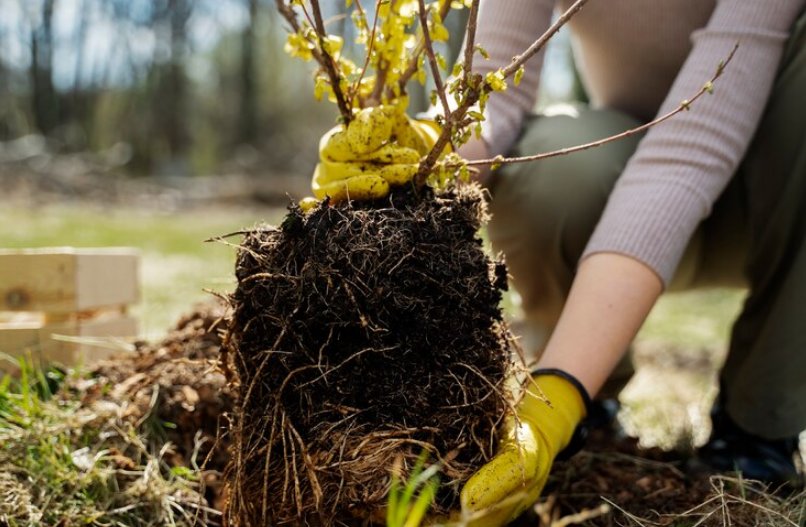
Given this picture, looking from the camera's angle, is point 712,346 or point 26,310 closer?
point 26,310

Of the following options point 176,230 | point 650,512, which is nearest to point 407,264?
point 650,512

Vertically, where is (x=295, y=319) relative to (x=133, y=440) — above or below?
above

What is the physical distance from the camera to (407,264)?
1.00 meters

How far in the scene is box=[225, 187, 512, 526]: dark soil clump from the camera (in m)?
0.97

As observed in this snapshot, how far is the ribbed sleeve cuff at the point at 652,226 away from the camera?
1.26 metres

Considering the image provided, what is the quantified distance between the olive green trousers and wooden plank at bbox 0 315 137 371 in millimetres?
1102

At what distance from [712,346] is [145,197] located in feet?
30.3

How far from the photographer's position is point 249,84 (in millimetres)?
15961

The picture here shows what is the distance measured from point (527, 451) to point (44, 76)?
1625cm

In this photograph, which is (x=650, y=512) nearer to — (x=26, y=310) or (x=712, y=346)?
(x=26, y=310)

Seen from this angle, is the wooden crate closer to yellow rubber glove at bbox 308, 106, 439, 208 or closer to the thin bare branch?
yellow rubber glove at bbox 308, 106, 439, 208

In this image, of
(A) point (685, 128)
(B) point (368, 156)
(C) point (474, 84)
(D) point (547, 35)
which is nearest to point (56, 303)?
(B) point (368, 156)

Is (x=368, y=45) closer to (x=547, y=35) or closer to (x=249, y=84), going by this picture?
(x=547, y=35)

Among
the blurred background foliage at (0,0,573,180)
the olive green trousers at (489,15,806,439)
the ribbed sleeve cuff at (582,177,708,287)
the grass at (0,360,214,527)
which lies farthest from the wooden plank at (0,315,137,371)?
the blurred background foliage at (0,0,573,180)
